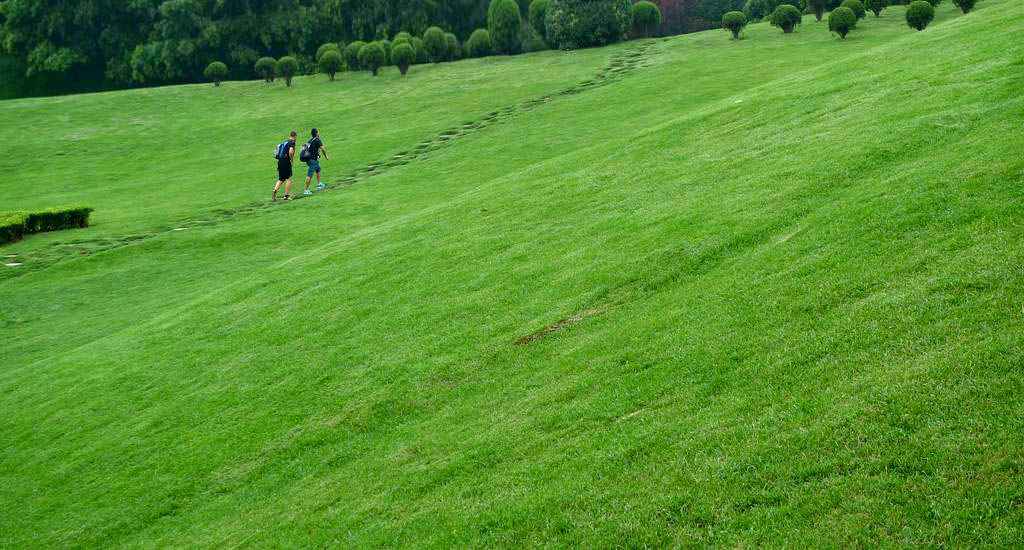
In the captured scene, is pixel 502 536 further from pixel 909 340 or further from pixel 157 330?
pixel 157 330

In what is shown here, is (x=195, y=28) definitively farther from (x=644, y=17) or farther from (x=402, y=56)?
(x=644, y=17)

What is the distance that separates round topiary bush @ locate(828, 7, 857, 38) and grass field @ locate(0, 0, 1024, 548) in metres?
18.2

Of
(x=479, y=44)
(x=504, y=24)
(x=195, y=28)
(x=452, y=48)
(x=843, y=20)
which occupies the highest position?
(x=195, y=28)

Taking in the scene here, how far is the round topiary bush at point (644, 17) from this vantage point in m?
53.5

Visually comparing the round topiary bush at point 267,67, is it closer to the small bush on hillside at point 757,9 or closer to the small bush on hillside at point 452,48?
the small bush on hillside at point 452,48

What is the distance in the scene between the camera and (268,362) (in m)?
12.6

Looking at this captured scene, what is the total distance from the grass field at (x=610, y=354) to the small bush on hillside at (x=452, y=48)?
33592 millimetres

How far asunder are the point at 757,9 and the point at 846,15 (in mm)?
18466

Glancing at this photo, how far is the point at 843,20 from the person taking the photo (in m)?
38.4

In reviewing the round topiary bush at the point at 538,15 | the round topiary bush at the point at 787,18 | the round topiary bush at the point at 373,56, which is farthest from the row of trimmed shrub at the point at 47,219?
the round topiary bush at the point at 787,18

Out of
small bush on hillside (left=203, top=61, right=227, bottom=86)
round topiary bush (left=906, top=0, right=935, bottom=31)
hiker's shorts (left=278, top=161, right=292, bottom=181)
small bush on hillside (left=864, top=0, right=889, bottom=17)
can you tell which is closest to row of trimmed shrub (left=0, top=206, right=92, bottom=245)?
hiker's shorts (left=278, top=161, right=292, bottom=181)

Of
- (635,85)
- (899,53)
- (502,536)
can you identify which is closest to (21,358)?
(502,536)

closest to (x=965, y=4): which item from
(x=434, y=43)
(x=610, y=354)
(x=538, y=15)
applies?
(x=538, y=15)

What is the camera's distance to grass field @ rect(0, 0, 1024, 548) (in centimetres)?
603
